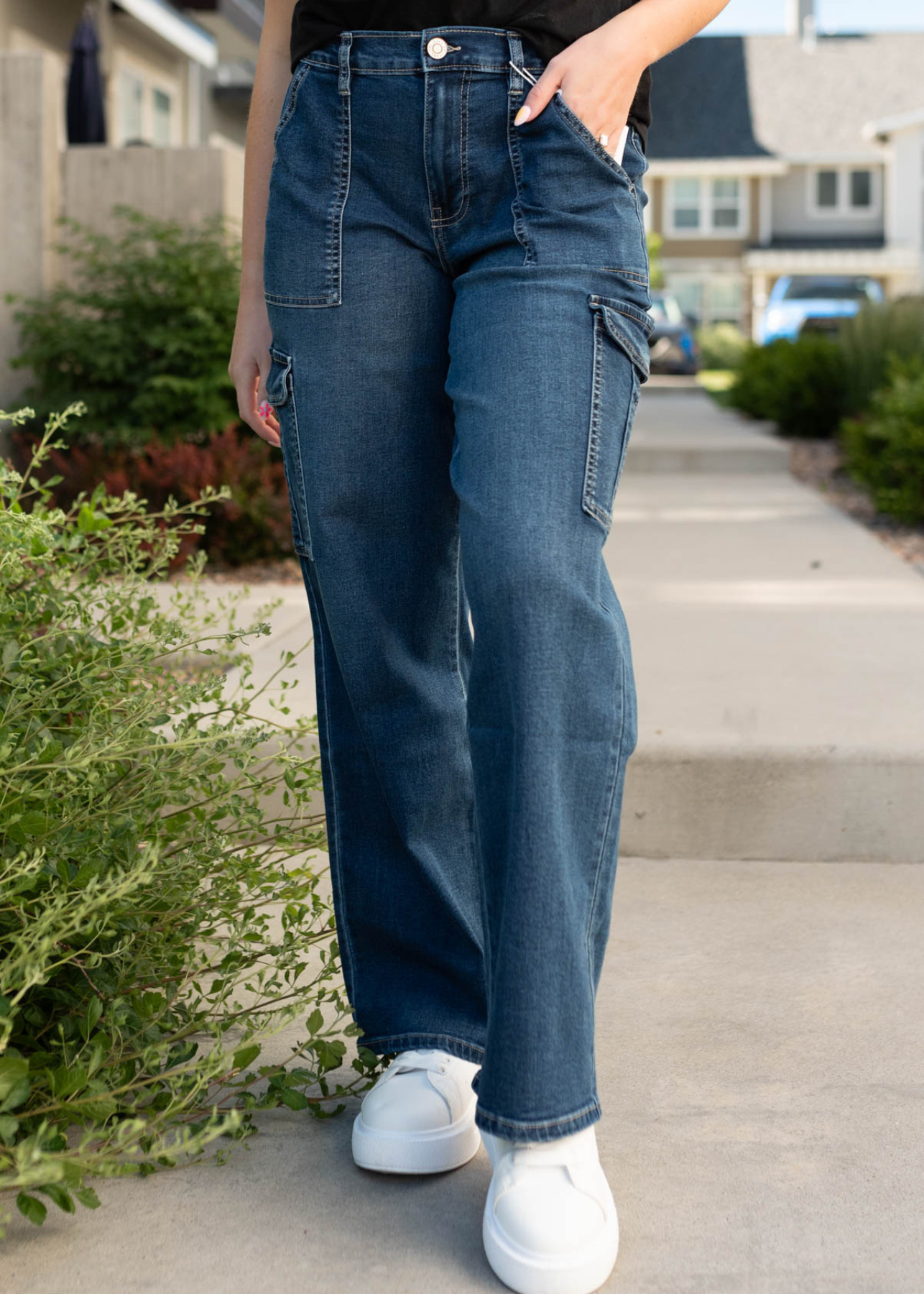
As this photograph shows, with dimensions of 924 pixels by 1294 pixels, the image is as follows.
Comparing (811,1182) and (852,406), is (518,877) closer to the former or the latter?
(811,1182)

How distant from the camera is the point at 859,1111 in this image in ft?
6.20

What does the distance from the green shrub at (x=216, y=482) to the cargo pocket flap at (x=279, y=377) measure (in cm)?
367

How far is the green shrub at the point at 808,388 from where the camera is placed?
11.1 metres

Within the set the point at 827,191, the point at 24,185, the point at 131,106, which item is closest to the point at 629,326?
the point at 24,185

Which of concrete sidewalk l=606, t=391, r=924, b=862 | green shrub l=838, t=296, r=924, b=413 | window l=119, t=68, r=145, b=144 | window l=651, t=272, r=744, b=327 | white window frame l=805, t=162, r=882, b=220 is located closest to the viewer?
concrete sidewalk l=606, t=391, r=924, b=862

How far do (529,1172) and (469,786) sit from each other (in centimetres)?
50

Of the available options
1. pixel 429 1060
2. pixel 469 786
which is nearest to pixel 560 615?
pixel 469 786

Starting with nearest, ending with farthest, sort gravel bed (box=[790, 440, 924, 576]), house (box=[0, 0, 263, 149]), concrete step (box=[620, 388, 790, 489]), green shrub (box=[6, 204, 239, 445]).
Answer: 1. green shrub (box=[6, 204, 239, 445])
2. gravel bed (box=[790, 440, 924, 576])
3. concrete step (box=[620, 388, 790, 489])
4. house (box=[0, 0, 263, 149])

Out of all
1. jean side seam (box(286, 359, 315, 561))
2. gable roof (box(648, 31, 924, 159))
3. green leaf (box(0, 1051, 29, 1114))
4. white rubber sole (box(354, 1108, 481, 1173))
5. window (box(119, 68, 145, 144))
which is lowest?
white rubber sole (box(354, 1108, 481, 1173))

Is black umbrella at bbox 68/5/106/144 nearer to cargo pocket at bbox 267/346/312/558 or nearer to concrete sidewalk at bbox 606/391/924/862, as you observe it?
concrete sidewalk at bbox 606/391/924/862

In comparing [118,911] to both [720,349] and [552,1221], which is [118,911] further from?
[720,349]

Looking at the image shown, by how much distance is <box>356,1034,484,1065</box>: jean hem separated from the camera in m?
1.80

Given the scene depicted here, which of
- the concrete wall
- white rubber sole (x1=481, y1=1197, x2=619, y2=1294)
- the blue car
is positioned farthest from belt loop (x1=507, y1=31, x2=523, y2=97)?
the blue car

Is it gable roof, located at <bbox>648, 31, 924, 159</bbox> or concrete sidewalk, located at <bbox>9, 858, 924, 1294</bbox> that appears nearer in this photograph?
concrete sidewalk, located at <bbox>9, 858, 924, 1294</bbox>
